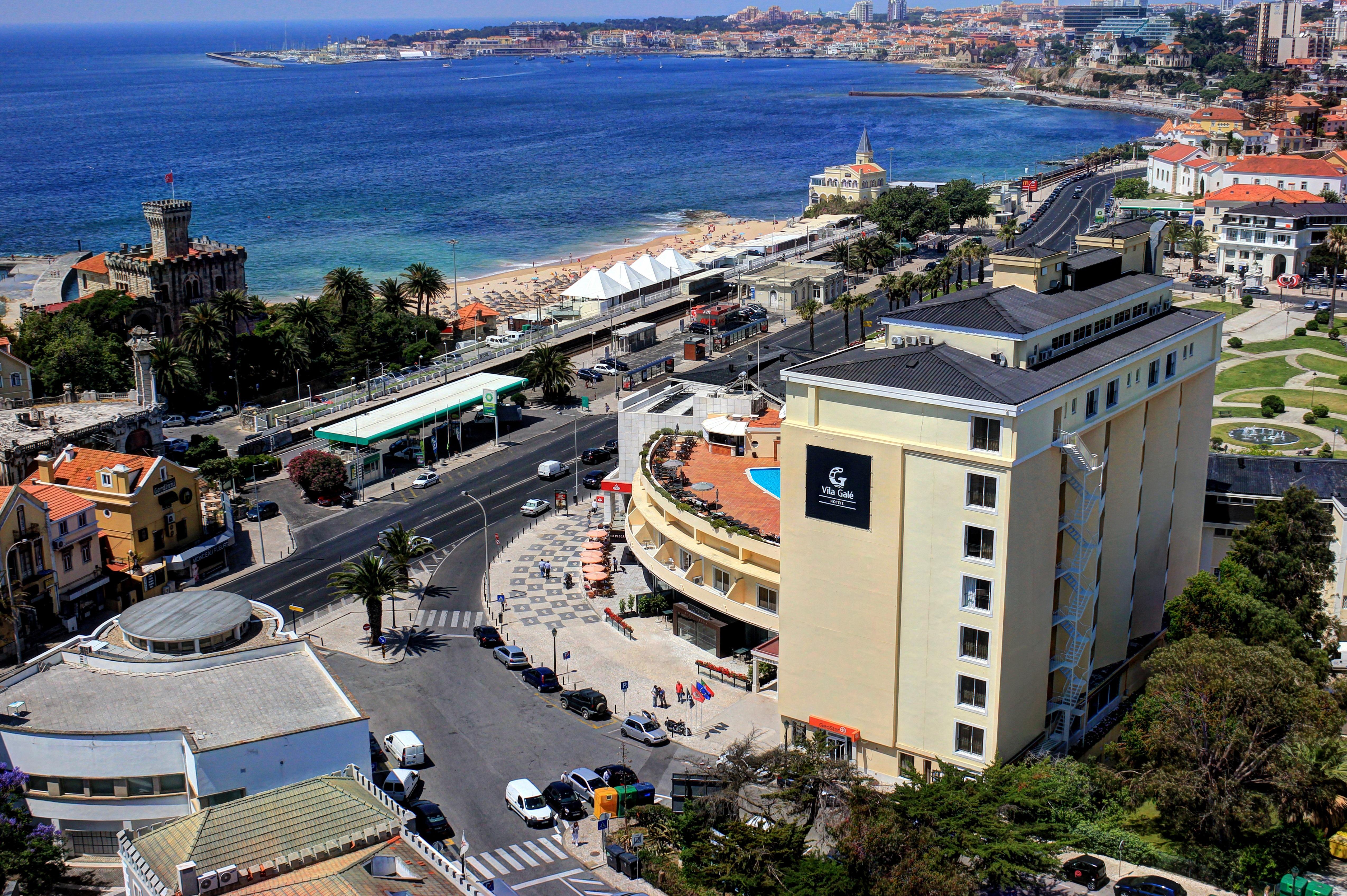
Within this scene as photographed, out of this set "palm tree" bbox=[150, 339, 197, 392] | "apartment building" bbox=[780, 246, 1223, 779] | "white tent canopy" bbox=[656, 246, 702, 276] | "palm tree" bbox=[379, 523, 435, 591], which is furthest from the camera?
"white tent canopy" bbox=[656, 246, 702, 276]

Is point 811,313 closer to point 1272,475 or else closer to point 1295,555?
point 1272,475

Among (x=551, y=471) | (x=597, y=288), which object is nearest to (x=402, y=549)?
(x=551, y=471)

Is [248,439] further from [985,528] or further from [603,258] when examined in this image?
[603,258]

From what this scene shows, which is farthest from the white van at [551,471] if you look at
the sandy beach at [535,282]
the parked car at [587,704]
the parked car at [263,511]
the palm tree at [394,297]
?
the sandy beach at [535,282]

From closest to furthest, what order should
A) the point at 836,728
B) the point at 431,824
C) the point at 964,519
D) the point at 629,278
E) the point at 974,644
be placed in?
the point at 964,519 → the point at 974,644 → the point at 431,824 → the point at 836,728 → the point at 629,278

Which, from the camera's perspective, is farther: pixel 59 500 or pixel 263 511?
pixel 263 511

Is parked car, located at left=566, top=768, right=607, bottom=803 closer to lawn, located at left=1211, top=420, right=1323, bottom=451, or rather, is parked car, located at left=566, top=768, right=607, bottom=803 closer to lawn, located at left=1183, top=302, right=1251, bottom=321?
lawn, located at left=1211, top=420, right=1323, bottom=451

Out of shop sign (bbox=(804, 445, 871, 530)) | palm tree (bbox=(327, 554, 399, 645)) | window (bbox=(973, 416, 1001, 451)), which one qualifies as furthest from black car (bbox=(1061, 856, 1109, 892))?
palm tree (bbox=(327, 554, 399, 645))
